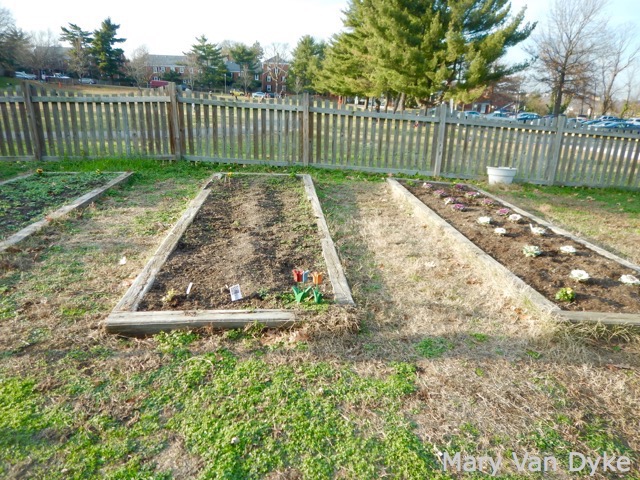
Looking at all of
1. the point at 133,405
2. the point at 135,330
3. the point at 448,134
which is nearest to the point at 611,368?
the point at 133,405

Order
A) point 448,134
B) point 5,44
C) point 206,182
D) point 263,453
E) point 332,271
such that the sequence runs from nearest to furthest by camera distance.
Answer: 1. point 263,453
2. point 332,271
3. point 206,182
4. point 448,134
5. point 5,44

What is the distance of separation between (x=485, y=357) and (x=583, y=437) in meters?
0.69

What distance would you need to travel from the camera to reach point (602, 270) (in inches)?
151

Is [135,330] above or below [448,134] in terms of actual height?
below

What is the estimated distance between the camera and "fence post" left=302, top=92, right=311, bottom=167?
8.38 m

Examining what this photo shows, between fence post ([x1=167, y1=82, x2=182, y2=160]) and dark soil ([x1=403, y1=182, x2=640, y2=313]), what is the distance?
547 centimetres

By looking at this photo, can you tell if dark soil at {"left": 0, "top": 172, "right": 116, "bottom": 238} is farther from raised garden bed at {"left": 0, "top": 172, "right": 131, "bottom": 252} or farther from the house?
the house

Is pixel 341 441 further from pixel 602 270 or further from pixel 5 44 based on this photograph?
pixel 5 44

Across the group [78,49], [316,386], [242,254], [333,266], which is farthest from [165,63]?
[316,386]

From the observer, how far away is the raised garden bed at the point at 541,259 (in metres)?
3.12

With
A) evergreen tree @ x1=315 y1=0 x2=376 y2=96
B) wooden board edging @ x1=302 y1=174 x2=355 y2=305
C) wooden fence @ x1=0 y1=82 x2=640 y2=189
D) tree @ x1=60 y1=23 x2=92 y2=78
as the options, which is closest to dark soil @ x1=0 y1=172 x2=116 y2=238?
wooden fence @ x1=0 y1=82 x2=640 y2=189

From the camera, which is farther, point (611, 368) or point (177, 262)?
point (177, 262)

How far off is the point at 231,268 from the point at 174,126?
19.5ft

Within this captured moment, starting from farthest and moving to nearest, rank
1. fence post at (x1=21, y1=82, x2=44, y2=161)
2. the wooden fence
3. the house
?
the house
the wooden fence
fence post at (x1=21, y1=82, x2=44, y2=161)
